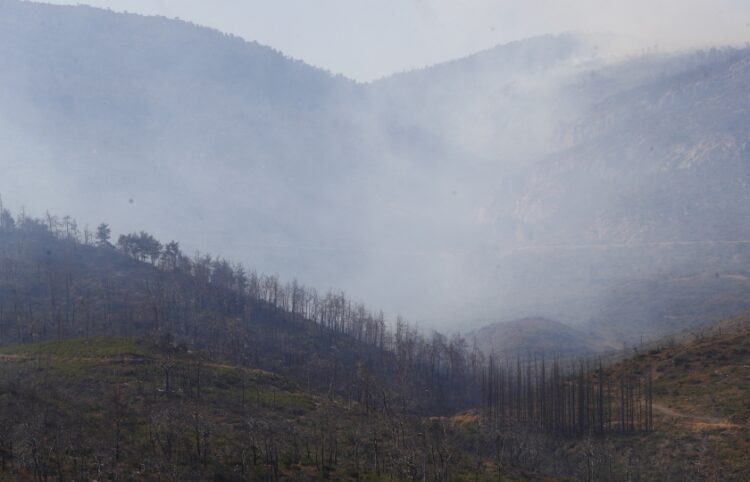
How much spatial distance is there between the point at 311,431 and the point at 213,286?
338 feet

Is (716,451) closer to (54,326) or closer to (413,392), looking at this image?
(413,392)

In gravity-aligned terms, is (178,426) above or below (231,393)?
below

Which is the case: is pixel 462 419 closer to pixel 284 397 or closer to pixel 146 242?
pixel 284 397

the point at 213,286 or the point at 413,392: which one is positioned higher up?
the point at 213,286

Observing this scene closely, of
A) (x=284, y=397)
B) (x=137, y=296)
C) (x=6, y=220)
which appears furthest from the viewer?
(x=6, y=220)

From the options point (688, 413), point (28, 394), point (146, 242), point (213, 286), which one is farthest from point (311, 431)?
point (146, 242)

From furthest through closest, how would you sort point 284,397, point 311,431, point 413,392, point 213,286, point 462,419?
point 213,286, point 413,392, point 462,419, point 284,397, point 311,431

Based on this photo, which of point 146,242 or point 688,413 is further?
point 146,242

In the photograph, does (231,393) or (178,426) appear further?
(231,393)

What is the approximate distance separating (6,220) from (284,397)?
445ft

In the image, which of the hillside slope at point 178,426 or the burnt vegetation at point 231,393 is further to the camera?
the burnt vegetation at point 231,393

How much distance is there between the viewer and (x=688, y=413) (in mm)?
103250

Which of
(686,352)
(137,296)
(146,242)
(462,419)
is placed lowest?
(462,419)

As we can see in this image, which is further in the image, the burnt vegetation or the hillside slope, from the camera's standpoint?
the burnt vegetation
